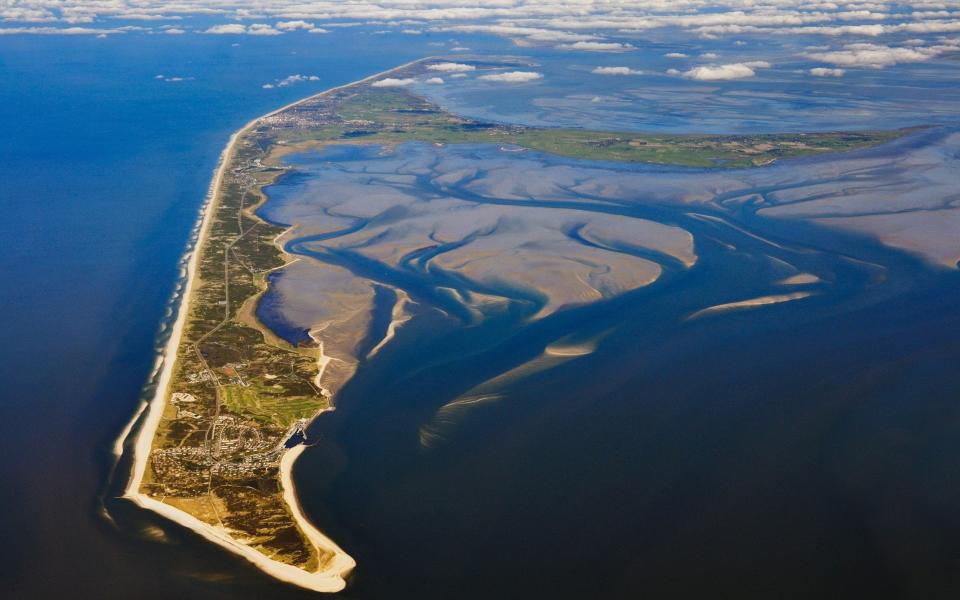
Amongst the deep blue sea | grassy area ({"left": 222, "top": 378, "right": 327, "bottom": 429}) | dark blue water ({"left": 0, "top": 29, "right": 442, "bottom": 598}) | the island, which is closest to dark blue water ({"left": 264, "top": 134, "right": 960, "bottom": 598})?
the deep blue sea

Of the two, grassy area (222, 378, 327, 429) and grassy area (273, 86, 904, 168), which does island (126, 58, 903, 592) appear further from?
grassy area (273, 86, 904, 168)

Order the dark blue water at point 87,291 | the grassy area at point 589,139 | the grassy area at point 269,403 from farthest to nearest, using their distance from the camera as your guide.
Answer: the grassy area at point 589,139 < the grassy area at point 269,403 < the dark blue water at point 87,291

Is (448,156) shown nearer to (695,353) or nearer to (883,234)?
(883,234)

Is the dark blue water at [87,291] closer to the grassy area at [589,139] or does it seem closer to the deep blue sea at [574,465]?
the deep blue sea at [574,465]

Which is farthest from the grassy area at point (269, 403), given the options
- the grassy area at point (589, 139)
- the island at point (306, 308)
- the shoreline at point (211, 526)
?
the grassy area at point (589, 139)

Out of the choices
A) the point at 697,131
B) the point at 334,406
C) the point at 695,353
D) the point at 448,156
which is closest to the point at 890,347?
the point at 695,353
